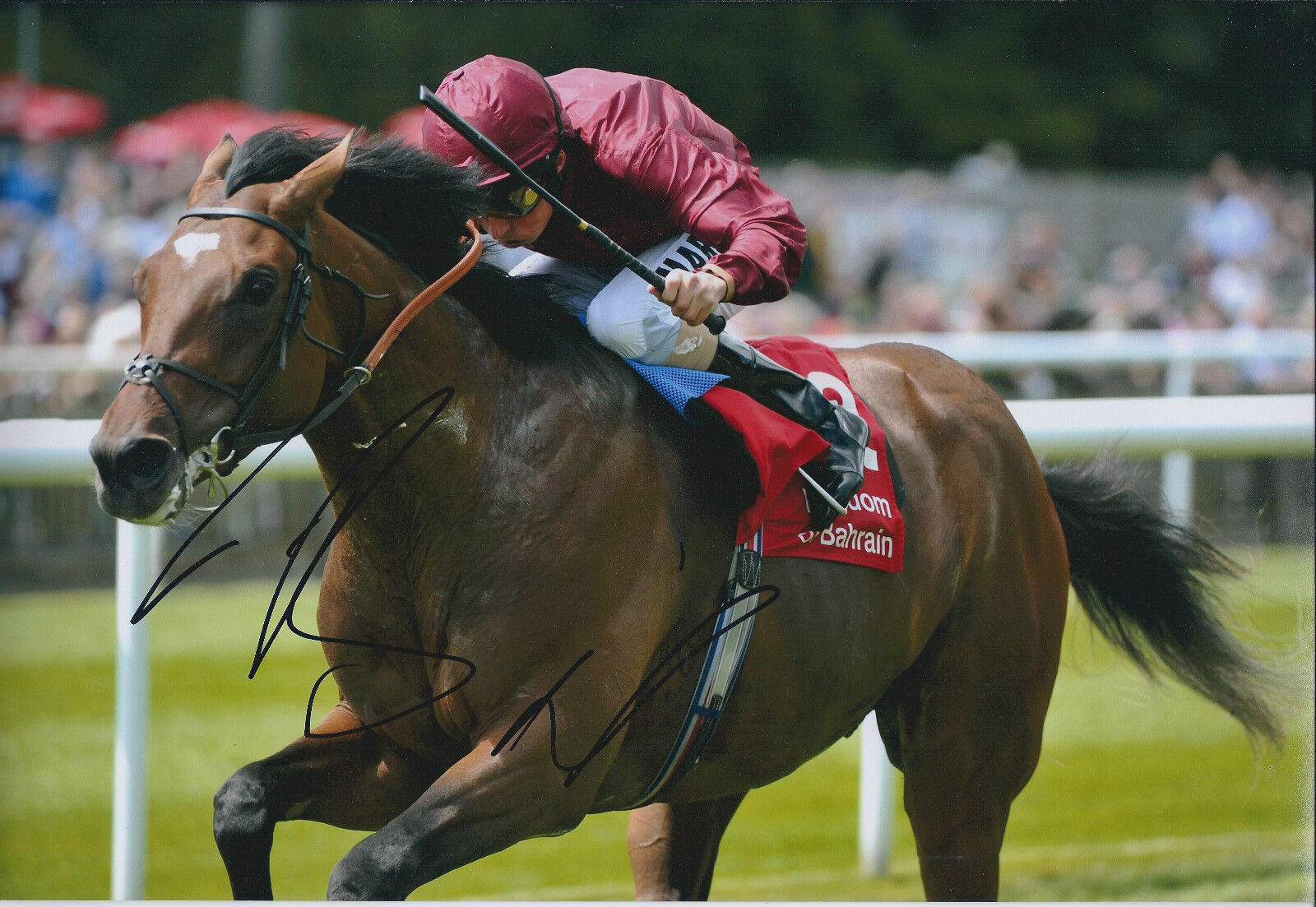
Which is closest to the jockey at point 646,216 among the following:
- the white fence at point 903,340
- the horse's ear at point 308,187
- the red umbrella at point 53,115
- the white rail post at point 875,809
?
the horse's ear at point 308,187

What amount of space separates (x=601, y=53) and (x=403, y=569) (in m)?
1.91

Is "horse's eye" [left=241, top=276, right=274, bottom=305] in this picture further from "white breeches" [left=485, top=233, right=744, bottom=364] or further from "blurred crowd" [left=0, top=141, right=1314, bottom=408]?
"blurred crowd" [left=0, top=141, right=1314, bottom=408]

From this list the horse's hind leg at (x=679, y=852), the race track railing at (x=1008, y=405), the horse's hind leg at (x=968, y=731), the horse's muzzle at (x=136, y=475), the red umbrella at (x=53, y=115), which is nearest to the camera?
the horse's muzzle at (x=136, y=475)

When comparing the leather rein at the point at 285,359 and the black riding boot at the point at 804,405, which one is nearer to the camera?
the leather rein at the point at 285,359

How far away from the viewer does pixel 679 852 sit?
3.15 m

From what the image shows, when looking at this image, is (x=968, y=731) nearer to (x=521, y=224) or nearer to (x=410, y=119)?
(x=521, y=224)

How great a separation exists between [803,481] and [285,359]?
999mm

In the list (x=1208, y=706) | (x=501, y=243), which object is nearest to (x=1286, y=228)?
(x=1208, y=706)

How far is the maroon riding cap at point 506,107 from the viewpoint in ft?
7.83

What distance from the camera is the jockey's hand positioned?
7.63 ft

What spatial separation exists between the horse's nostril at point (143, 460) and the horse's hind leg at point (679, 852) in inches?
61.4

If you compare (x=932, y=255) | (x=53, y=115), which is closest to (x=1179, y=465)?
(x=932, y=255)
